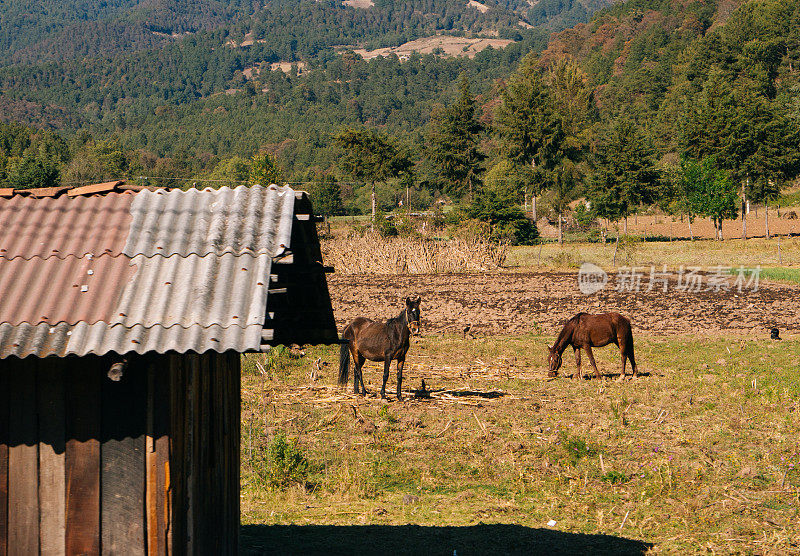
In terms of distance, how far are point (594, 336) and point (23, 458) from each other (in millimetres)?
12176

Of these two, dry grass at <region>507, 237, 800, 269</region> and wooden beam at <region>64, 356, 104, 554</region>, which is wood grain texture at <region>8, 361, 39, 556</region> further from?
dry grass at <region>507, 237, 800, 269</region>

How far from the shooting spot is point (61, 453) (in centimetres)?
470

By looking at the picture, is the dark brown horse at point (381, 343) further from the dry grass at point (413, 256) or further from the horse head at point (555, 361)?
the dry grass at point (413, 256)

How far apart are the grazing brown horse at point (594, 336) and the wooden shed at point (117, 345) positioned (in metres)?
10.9

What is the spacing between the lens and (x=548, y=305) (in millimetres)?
25188

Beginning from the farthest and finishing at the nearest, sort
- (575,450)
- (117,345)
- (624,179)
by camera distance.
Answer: (624,179)
(575,450)
(117,345)

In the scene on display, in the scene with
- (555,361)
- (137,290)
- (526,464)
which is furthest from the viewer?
(555,361)

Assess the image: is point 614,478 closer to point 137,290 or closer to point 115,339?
point 137,290

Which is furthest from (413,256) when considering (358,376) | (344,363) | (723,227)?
(723,227)

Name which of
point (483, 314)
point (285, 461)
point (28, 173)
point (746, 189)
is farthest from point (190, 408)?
point (28, 173)

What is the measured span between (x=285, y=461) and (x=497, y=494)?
2.63 meters

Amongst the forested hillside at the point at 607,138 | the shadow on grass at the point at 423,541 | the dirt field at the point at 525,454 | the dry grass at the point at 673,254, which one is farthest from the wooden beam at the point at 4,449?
the forested hillside at the point at 607,138

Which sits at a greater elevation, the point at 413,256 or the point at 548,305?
the point at 413,256

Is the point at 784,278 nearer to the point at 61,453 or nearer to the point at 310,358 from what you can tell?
the point at 310,358
